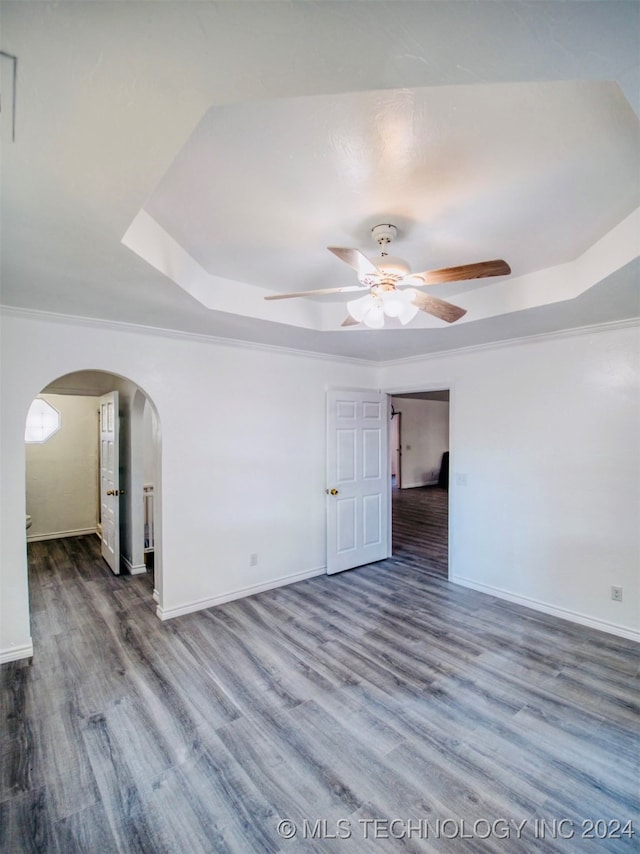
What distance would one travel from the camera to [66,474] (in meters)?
6.01

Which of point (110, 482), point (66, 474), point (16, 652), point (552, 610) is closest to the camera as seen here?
point (16, 652)

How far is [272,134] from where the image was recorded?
1.42 metres

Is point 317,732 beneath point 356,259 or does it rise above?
beneath

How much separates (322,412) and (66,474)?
14.2 feet

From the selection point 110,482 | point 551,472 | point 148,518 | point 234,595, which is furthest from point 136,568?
point 551,472

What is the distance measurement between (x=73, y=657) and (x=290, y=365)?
10.1ft

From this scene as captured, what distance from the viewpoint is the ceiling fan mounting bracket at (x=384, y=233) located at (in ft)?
6.63

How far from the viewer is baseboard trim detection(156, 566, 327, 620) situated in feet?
11.2

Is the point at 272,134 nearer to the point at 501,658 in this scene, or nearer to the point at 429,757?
the point at 429,757

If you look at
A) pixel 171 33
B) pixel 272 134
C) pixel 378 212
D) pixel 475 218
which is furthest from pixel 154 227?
pixel 475 218

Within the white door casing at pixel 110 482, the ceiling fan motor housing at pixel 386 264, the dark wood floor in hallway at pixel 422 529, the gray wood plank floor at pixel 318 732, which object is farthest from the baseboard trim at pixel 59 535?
the ceiling fan motor housing at pixel 386 264

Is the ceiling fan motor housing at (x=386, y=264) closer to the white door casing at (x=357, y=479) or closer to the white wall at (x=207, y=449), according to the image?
the white wall at (x=207, y=449)


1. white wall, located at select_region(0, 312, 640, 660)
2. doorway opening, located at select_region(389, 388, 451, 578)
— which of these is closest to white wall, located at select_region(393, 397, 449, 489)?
doorway opening, located at select_region(389, 388, 451, 578)

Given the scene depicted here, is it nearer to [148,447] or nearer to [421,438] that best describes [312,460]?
[148,447]
